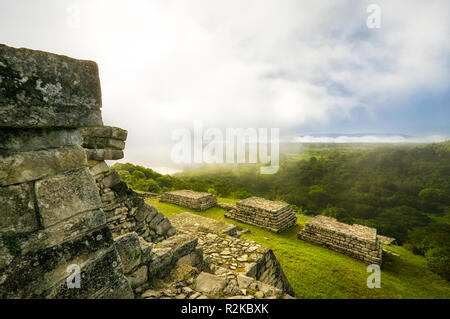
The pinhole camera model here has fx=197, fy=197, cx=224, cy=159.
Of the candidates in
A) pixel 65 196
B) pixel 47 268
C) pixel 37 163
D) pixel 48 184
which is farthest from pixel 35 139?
pixel 47 268

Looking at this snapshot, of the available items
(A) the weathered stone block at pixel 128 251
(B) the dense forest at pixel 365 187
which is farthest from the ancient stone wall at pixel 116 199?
(B) the dense forest at pixel 365 187

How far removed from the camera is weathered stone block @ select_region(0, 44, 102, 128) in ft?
4.13

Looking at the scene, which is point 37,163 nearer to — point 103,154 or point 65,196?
point 65,196

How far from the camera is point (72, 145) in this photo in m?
1.70

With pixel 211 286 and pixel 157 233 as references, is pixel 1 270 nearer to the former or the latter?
pixel 211 286

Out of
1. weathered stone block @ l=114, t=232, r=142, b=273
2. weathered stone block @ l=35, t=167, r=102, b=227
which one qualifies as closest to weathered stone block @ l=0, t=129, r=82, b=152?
weathered stone block @ l=35, t=167, r=102, b=227

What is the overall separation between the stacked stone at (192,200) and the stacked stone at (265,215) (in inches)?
71.0

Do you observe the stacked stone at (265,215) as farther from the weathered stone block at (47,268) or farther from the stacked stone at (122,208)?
the weathered stone block at (47,268)

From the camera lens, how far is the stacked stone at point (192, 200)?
1216 cm

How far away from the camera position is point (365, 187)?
34188 millimetres

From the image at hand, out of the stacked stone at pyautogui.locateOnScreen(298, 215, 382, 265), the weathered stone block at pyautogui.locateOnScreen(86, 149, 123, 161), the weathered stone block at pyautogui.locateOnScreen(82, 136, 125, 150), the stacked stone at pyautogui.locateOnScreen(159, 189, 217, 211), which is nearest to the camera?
the weathered stone block at pyautogui.locateOnScreen(86, 149, 123, 161)

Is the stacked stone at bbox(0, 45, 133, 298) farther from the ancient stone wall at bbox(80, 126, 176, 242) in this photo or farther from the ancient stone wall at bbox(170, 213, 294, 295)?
the ancient stone wall at bbox(80, 126, 176, 242)

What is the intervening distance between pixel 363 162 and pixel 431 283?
4589 centimetres

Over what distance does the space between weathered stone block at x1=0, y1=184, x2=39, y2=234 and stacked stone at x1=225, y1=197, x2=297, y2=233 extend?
9713 millimetres
